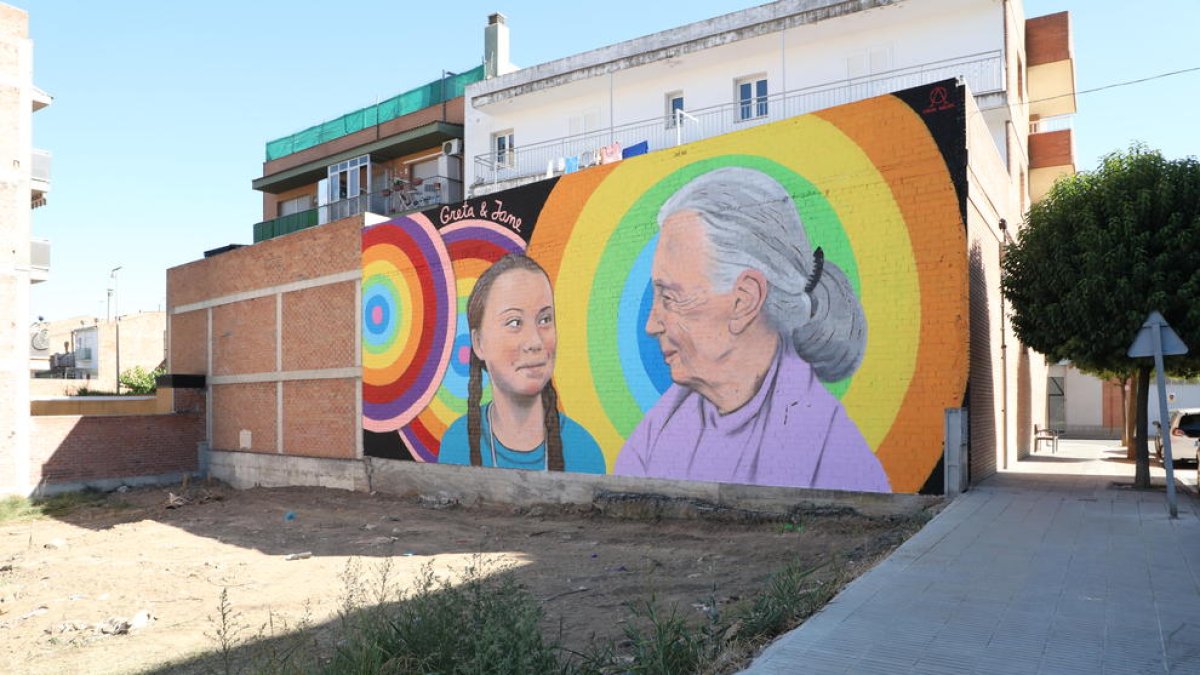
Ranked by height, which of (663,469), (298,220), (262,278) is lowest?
(663,469)

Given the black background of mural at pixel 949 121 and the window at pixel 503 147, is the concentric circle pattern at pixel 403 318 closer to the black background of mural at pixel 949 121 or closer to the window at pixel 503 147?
the window at pixel 503 147

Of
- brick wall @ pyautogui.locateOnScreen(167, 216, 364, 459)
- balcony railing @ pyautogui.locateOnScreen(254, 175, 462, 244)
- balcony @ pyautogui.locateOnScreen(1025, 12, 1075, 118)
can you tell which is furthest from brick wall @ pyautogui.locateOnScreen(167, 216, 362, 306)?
balcony @ pyautogui.locateOnScreen(1025, 12, 1075, 118)

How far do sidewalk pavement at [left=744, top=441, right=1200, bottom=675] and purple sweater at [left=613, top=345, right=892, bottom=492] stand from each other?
2.02 m

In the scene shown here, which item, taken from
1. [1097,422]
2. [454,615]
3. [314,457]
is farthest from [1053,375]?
[454,615]

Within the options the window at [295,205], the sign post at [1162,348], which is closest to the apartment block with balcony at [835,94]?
the sign post at [1162,348]

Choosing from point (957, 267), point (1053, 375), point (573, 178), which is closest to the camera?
point (957, 267)

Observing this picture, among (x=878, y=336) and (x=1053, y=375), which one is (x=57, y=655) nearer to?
(x=878, y=336)

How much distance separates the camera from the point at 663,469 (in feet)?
47.0

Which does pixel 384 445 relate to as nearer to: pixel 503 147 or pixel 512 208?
pixel 512 208

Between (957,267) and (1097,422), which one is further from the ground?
(957,267)

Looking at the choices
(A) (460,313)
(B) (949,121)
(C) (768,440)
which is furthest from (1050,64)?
(A) (460,313)

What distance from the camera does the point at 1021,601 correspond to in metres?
6.13

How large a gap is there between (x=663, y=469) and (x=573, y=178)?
6060 millimetres

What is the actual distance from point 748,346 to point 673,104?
39.4 ft
